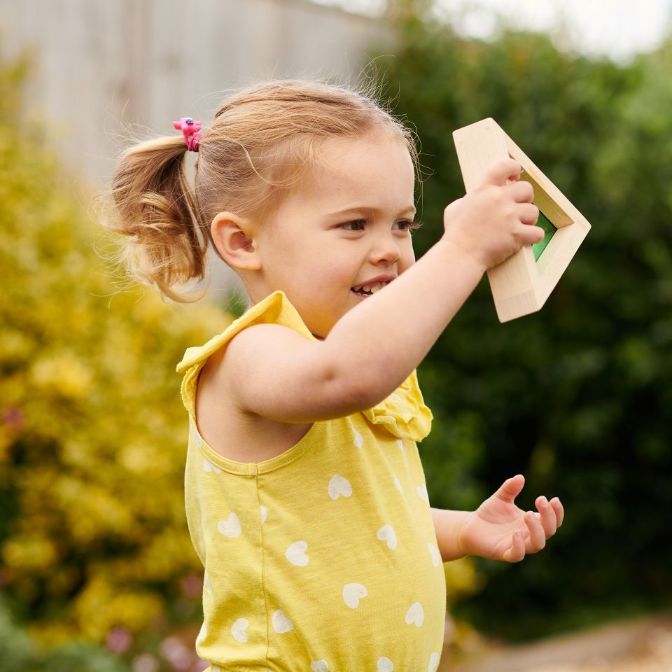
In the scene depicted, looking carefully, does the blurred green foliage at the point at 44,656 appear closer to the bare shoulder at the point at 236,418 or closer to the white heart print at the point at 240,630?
the white heart print at the point at 240,630

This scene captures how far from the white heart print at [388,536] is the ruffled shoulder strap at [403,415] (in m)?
0.17

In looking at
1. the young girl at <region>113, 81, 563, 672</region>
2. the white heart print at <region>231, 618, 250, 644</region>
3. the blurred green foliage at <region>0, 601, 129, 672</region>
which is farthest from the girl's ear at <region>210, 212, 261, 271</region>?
the blurred green foliage at <region>0, 601, 129, 672</region>

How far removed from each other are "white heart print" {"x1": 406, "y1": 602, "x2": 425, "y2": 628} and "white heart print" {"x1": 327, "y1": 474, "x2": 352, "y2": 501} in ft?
0.72

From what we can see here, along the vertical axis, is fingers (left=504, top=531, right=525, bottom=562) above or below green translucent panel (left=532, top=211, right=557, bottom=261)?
below

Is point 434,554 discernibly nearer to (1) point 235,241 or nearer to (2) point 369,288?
(2) point 369,288

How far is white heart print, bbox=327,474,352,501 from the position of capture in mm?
1697

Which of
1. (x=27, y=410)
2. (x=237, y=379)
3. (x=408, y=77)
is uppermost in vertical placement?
(x=237, y=379)

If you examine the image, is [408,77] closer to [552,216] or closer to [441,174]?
[441,174]

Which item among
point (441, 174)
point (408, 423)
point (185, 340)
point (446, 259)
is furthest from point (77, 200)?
point (446, 259)

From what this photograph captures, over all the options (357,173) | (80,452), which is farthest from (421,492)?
(80,452)

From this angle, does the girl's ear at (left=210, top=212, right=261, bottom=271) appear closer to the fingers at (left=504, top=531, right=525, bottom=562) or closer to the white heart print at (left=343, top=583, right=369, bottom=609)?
the white heart print at (left=343, top=583, right=369, bottom=609)

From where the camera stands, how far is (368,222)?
169 centimetres

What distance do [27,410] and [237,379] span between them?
111 inches

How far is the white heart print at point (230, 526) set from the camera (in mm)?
1694
